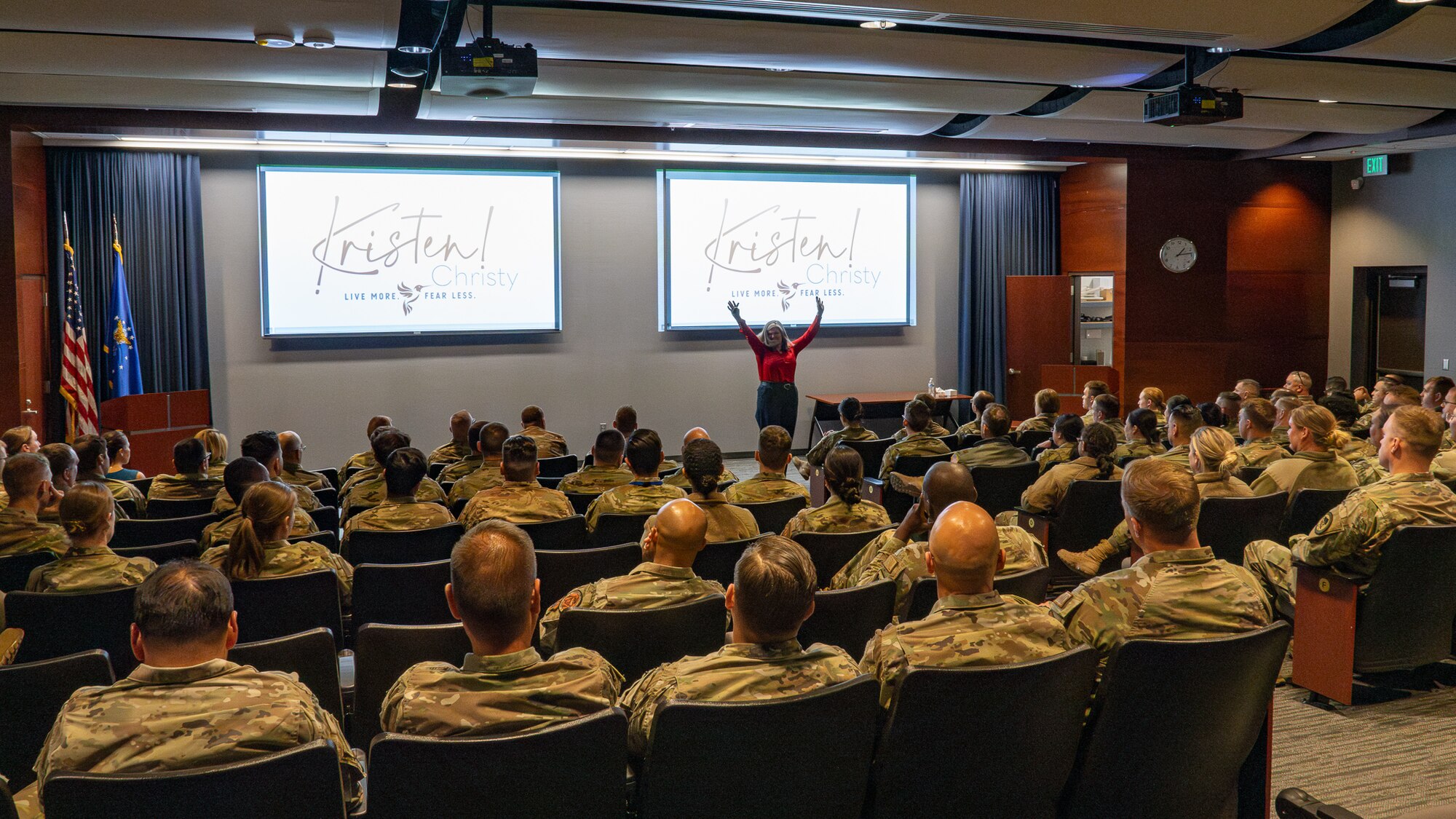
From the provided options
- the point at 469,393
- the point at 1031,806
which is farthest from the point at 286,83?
the point at 1031,806

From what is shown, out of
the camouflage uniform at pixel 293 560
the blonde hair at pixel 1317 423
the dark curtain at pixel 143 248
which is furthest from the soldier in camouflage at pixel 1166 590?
the dark curtain at pixel 143 248

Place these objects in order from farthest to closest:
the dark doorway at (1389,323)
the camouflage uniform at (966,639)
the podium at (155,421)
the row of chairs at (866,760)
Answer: the dark doorway at (1389,323), the podium at (155,421), the camouflage uniform at (966,639), the row of chairs at (866,760)

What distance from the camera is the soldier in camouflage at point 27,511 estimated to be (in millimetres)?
4078

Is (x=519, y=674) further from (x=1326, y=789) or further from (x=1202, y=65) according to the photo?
(x=1202, y=65)

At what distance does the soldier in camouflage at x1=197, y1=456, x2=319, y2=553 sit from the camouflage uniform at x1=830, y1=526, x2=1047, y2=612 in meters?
2.30

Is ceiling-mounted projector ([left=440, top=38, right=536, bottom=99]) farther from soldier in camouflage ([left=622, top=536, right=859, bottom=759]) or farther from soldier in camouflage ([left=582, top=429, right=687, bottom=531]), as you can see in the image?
soldier in camouflage ([left=622, top=536, right=859, bottom=759])

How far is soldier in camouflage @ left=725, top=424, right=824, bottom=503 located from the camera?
16.4 ft

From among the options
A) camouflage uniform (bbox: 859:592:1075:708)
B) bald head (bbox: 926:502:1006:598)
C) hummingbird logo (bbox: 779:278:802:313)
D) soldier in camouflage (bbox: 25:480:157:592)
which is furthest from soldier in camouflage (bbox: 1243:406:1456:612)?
hummingbird logo (bbox: 779:278:802:313)

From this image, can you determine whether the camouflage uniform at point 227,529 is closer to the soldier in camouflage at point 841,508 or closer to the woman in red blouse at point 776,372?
the soldier in camouflage at point 841,508

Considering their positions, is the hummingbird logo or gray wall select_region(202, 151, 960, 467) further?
the hummingbird logo

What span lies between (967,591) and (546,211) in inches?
352

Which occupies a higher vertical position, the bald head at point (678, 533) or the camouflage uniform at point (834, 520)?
the bald head at point (678, 533)

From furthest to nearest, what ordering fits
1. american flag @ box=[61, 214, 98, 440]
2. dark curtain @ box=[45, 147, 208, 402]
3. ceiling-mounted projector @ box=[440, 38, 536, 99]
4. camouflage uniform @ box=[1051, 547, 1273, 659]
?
dark curtain @ box=[45, 147, 208, 402] < american flag @ box=[61, 214, 98, 440] < ceiling-mounted projector @ box=[440, 38, 536, 99] < camouflage uniform @ box=[1051, 547, 1273, 659]

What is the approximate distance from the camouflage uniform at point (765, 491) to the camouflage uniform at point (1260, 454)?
2565 millimetres
